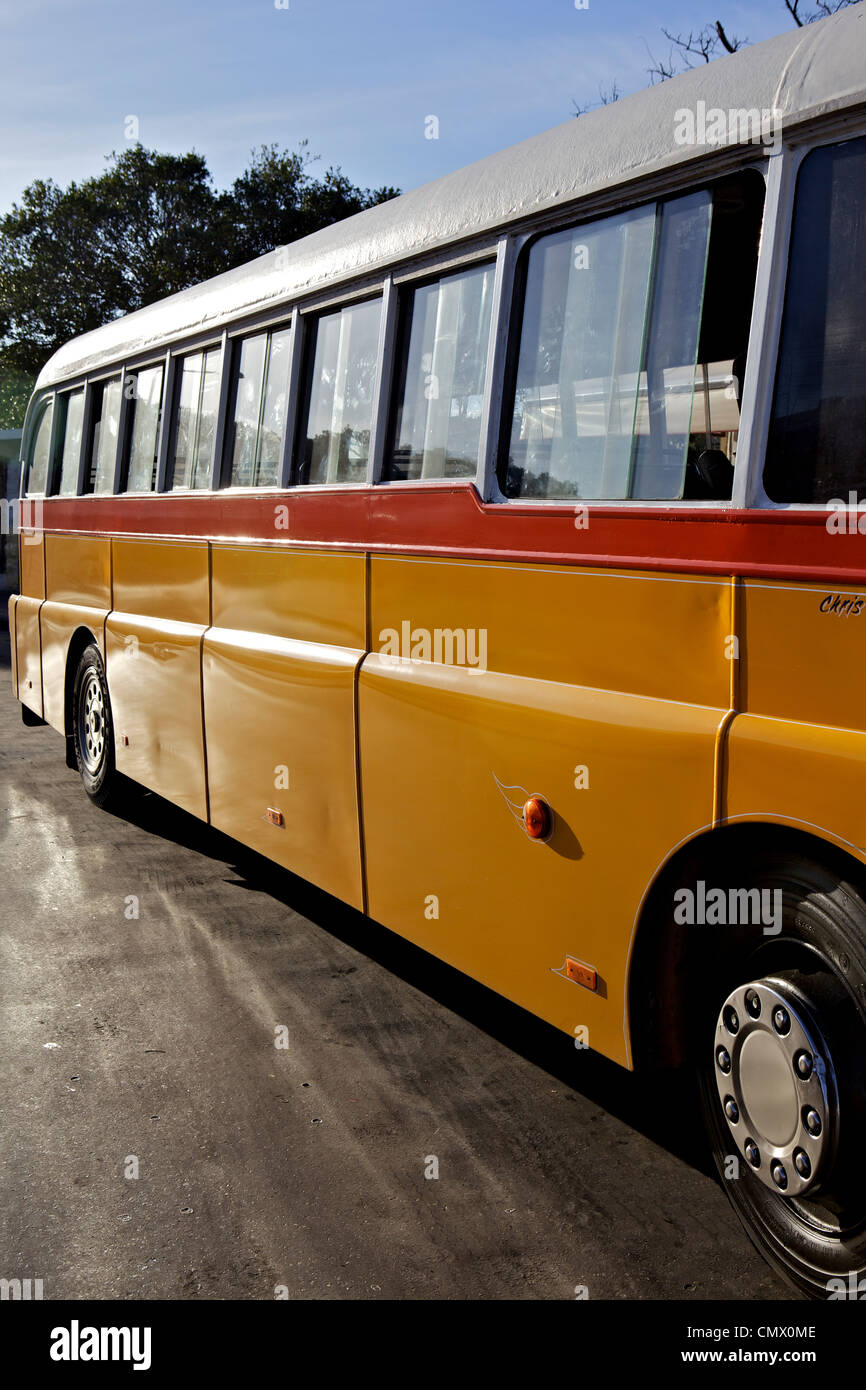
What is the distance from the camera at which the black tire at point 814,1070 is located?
282cm

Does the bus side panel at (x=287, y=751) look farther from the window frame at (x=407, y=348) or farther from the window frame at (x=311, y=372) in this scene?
the window frame at (x=407, y=348)

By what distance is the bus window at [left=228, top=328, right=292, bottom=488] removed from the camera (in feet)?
18.2

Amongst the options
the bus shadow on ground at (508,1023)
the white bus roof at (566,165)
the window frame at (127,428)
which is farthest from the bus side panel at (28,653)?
the white bus roof at (566,165)

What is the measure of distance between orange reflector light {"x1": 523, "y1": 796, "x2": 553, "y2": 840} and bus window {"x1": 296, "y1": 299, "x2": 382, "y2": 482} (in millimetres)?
1708

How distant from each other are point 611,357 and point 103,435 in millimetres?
5433

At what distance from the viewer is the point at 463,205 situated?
4.22m

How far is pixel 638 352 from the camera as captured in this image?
3434mm

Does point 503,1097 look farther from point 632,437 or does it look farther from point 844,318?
point 844,318

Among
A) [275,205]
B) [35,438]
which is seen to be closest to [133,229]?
[275,205]

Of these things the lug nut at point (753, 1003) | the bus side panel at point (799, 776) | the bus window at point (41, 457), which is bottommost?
the lug nut at point (753, 1003)

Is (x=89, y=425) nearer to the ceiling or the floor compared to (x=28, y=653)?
nearer to the ceiling

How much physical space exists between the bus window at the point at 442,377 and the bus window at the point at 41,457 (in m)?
5.53

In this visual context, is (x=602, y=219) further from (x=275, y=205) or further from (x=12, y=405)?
(x=12, y=405)

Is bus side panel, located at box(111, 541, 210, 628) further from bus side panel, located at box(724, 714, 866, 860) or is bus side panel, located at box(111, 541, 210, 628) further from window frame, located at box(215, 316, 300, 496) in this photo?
bus side panel, located at box(724, 714, 866, 860)
